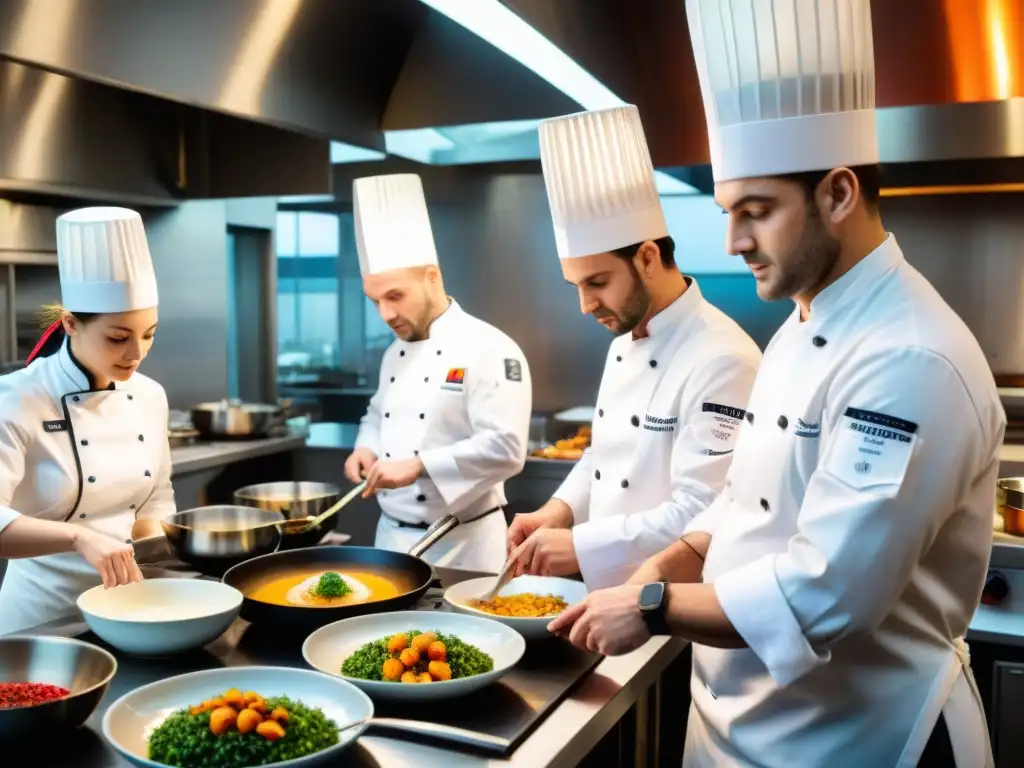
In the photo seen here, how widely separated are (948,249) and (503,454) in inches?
95.9

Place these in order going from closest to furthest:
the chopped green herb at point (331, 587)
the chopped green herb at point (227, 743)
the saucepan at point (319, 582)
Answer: the chopped green herb at point (227, 743) < the saucepan at point (319, 582) < the chopped green herb at point (331, 587)

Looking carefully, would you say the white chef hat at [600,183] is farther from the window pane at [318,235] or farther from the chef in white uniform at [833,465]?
the window pane at [318,235]

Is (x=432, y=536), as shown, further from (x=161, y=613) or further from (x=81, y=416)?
(x=81, y=416)

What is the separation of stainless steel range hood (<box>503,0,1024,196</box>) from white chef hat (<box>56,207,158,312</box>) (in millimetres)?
1191

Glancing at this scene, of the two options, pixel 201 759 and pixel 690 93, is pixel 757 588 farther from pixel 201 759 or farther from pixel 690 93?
pixel 690 93

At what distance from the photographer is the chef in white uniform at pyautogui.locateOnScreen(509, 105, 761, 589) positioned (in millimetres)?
1929

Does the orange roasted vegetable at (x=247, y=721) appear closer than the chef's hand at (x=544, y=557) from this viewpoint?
Yes

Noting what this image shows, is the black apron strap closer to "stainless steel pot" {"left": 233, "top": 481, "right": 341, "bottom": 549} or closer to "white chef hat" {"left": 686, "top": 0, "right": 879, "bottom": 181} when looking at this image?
"white chef hat" {"left": 686, "top": 0, "right": 879, "bottom": 181}

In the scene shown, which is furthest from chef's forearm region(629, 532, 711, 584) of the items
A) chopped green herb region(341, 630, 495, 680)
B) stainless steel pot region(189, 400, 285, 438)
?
stainless steel pot region(189, 400, 285, 438)

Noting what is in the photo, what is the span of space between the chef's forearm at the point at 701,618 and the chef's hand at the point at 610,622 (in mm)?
46

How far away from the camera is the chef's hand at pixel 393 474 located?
2.71 m

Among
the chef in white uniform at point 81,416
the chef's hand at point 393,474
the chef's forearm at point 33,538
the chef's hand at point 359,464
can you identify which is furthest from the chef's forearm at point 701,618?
the chef's hand at point 359,464

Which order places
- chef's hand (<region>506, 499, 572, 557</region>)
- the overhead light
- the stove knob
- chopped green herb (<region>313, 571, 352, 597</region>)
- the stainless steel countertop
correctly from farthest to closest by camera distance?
the stainless steel countertop, the stove knob, chef's hand (<region>506, 499, 572, 557</region>), the overhead light, chopped green herb (<region>313, 571, 352, 597</region>)

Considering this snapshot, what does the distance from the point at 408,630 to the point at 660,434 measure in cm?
76
